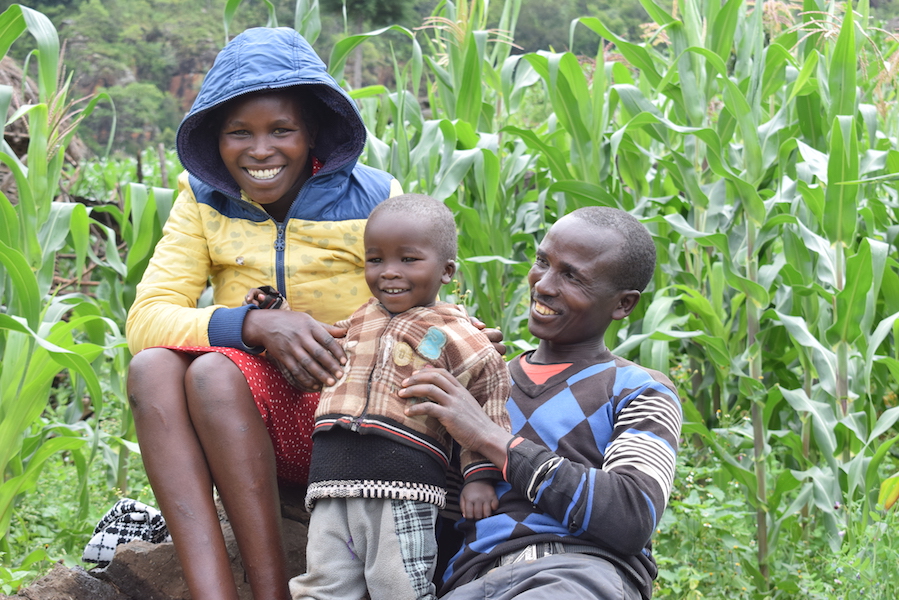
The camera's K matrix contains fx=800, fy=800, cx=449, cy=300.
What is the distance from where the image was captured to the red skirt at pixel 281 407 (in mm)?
1772

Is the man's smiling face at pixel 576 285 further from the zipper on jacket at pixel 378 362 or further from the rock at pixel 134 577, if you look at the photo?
the rock at pixel 134 577

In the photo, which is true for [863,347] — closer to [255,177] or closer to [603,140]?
[603,140]

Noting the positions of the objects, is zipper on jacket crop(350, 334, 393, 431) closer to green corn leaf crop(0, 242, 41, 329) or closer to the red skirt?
the red skirt

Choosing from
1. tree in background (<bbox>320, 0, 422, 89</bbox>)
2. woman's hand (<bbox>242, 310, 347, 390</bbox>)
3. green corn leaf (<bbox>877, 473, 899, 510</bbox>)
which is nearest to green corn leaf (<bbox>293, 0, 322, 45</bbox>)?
woman's hand (<bbox>242, 310, 347, 390</bbox>)

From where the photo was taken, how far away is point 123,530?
2.12m

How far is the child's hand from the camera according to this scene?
1576mm

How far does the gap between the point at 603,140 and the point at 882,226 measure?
1087 mm

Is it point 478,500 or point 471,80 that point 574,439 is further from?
point 471,80

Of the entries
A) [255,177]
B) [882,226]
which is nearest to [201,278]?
[255,177]

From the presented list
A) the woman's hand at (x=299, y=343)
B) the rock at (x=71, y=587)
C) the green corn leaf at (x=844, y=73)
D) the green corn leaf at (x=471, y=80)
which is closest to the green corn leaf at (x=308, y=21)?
the green corn leaf at (x=471, y=80)

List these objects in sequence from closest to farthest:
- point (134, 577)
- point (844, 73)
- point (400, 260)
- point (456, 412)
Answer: point (456, 412)
point (400, 260)
point (134, 577)
point (844, 73)

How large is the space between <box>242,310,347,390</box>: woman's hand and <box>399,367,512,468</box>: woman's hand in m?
0.21

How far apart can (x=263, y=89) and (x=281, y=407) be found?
0.76 m

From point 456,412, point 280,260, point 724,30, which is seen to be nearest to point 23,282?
point 280,260
